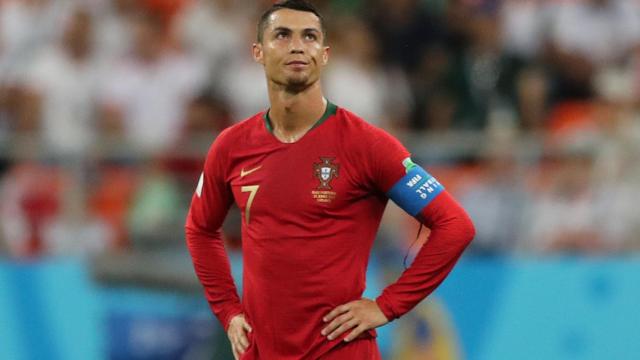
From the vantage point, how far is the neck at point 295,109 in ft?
18.6

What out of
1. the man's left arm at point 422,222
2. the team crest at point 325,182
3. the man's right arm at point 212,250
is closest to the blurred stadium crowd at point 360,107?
the man's right arm at point 212,250

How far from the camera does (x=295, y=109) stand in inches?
223

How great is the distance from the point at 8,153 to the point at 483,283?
3.42 meters

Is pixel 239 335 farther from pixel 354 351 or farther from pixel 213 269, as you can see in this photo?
pixel 354 351

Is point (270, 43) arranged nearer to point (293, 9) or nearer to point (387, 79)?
point (293, 9)

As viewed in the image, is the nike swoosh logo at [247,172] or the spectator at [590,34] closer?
the nike swoosh logo at [247,172]

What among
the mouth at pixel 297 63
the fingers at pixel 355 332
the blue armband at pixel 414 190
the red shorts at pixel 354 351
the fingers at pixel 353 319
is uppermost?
the mouth at pixel 297 63

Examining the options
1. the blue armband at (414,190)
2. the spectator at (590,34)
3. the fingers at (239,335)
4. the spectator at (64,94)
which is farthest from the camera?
the spectator at (590,34)

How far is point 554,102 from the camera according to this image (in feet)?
34.9

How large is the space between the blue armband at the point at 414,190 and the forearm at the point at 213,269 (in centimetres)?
95

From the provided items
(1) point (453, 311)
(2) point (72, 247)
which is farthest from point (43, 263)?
(1) point (453, 311)

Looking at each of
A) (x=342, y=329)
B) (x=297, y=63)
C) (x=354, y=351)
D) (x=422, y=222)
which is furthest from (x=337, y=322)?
(x=297, y=63)

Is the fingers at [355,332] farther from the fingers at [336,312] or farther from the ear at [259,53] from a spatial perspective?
the ear at [259,53]

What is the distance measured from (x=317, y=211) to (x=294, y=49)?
0.67m
